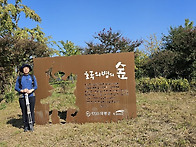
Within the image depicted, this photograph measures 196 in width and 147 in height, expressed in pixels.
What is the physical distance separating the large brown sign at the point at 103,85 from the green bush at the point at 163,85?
3.99 m

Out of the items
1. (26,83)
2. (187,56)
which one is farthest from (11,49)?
(187,56)

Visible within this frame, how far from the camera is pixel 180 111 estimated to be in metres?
4.96

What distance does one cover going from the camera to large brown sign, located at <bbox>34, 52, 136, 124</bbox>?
4285mm

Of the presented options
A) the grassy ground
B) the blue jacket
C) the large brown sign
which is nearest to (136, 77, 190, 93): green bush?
the grassy ground

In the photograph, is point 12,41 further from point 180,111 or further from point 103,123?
point 180,111

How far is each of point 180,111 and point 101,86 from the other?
2.25 m

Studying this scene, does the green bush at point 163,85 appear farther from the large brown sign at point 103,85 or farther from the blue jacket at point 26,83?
the blue jacket at point 26,83

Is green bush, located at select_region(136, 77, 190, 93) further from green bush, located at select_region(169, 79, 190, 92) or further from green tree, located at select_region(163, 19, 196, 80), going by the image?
green tree, located at select_region(163, 19, 196, 80)

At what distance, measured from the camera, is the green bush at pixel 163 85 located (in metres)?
7.70

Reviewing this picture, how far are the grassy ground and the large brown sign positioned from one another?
231 mm

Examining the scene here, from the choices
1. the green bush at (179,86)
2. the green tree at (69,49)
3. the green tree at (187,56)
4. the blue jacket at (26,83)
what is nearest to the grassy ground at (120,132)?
the blue jacket at (26,83)

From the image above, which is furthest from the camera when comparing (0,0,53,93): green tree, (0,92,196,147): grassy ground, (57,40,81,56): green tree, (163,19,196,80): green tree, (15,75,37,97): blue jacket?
(57,40,81,56): green tree

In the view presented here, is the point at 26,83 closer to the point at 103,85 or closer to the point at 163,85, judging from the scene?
the point at 103,85

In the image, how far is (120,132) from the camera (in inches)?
144
